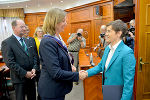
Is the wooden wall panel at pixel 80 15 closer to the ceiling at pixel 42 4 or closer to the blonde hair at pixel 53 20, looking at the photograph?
the ceiling at pixel 42 4

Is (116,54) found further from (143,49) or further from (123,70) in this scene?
(143,49)

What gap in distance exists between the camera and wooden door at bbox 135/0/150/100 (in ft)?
7.11

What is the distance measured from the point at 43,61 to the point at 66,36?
746 cm

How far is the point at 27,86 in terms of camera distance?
7.02ft

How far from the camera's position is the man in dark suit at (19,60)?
189 centimetres

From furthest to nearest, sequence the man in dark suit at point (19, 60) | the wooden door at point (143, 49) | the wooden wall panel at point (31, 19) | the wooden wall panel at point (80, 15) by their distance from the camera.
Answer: the wooden wall panel at point (31, 19)
the wooden wall panel at point (80, 15)
the wooden door at point (143, 49)
the man in dark suit at point (19, 60)

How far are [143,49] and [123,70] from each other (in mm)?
1223

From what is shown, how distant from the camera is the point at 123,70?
1.29 meters

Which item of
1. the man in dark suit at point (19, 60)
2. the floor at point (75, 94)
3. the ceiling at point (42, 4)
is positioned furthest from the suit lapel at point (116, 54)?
the ceiling at point (42, 4)

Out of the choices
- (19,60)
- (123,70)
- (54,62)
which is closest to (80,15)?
(19,60)

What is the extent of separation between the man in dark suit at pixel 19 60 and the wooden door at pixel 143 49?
1.89m

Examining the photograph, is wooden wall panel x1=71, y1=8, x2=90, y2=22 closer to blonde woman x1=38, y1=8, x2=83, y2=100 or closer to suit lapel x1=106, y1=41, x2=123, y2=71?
suit lapel x1=106, y1=41, x2=123, y2=71

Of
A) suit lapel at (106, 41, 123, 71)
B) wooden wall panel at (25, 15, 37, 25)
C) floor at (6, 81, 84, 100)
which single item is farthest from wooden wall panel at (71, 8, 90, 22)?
suit lapel at (106, 41, 123, 71)

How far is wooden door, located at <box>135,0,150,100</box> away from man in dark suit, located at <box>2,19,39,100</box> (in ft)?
6.19
